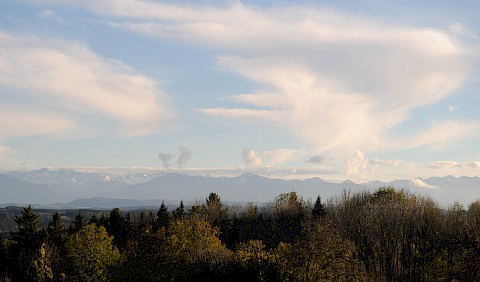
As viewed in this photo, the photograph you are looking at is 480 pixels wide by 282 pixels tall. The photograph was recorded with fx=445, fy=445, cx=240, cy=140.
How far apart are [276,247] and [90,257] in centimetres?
3197

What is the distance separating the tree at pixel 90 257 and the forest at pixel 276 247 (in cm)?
14

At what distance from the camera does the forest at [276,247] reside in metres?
40.3

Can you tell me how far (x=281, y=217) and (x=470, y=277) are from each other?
7144 cm

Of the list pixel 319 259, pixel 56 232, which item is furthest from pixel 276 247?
pixel 56 232

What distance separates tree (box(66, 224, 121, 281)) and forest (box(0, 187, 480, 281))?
0.47 ft

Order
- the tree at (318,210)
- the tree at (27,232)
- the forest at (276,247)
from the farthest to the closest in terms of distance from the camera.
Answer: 1. the tree at (318,210)
2. the tree at (27,232)
3. the forest at (276,247)

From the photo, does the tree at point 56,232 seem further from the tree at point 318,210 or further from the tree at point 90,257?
the tree at point 318,210

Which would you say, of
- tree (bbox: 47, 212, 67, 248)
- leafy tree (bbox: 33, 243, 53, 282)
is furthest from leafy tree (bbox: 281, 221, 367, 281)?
tree (bbox: 47, 212, 67, 248)

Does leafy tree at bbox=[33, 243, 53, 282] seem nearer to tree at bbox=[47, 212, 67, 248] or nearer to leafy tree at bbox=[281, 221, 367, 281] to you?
tree at bbox=[47, 212, 67, 248]

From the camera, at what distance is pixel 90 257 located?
64.8m

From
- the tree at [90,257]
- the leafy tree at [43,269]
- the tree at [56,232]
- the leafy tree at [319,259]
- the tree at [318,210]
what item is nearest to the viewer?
the leafy tree at [319,259]

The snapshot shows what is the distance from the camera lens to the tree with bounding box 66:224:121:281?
63969 mm

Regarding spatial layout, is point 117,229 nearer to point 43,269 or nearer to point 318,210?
point 43,269

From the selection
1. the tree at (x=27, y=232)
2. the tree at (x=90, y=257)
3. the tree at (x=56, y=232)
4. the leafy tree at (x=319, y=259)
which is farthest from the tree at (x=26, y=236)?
the leafy tree at (x=319, y=259)
